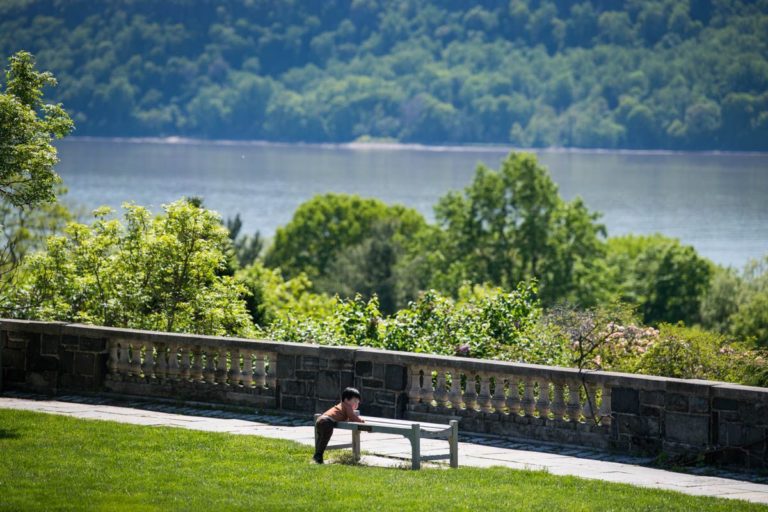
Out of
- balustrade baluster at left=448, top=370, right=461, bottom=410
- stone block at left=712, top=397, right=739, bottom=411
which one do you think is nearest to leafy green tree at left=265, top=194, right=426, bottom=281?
balustrade baluster at left=448, top=370, right=461, bottom=410

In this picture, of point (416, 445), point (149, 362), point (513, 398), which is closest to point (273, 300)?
point (149, 362)

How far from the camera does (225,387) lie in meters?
17.8

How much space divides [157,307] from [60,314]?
1694mm

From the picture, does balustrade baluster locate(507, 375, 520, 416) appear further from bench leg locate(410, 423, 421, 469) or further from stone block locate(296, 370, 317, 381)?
bench leg locate(410, 423, 421, 469)

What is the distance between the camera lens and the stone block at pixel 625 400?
14953mm

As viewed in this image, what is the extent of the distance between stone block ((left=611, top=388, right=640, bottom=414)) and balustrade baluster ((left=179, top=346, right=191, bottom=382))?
6.05m

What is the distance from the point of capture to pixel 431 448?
14.5m

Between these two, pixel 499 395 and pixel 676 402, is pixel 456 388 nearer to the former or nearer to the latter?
pixel 499 395

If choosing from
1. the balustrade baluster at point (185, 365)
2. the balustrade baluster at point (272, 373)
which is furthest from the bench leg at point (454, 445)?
the balustrade baluster at point (185, 365)

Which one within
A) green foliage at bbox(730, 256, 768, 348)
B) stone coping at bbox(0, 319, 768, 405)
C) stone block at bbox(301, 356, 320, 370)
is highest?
stone coping at bbox(0, 319, 768, 405)

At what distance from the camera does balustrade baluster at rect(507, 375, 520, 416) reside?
1584cm

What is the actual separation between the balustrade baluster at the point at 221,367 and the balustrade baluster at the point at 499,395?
3912mm

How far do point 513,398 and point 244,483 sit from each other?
468cm

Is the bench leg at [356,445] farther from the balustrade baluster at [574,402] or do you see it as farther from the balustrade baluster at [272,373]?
the balustrade baluster at [272,373]
